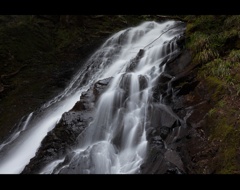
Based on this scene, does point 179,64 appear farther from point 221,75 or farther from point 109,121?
point 109,121

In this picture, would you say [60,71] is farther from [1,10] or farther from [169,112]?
[1,10]

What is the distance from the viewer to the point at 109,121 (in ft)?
30.5

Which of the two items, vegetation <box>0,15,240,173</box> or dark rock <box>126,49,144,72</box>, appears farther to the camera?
dark rock <box>126,49,144,72</box>

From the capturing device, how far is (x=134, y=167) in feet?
24.7

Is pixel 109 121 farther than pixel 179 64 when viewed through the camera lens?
No

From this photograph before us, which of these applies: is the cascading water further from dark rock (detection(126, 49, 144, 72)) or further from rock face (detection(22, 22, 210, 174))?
rock face (detection(22, 22, 210, 174))

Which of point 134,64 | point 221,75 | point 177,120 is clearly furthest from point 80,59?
point 177,120

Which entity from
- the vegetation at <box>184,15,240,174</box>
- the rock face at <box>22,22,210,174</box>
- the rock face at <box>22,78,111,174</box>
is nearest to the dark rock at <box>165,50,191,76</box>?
the rock face at <box>22,22,210,174</box>

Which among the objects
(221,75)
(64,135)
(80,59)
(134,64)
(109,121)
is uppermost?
(80,59)

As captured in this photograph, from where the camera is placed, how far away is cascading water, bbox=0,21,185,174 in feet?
25.6

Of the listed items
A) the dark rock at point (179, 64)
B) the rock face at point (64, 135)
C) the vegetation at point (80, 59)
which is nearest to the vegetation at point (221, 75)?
the vegetation at point (80, 59)

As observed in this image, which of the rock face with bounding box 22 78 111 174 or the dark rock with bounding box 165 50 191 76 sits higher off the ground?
the dark rock with bounding box 165 50 191 76
